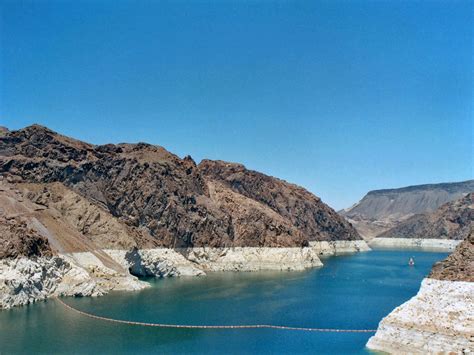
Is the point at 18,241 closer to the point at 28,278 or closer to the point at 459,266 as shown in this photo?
the point at 28,278

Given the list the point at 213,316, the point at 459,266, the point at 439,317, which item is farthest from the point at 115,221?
the point at 439,317

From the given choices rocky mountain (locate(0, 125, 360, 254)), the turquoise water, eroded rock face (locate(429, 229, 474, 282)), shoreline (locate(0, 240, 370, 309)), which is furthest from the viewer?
rocky mountain (locate(0, 125, 360, 254))

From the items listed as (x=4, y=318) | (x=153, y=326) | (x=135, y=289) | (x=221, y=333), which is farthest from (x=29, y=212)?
(x=221, y=333)

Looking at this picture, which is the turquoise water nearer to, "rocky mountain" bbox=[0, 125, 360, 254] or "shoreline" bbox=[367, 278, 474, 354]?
"shoreline" bbox=[367, 278, 474, 354]

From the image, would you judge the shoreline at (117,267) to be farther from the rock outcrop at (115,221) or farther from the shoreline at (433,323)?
the shoreline at (433,323)

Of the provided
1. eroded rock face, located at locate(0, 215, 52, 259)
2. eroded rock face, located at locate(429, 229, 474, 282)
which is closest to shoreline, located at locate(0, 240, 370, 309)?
eroded rock face, located at locate(0, 215, 52, 259)

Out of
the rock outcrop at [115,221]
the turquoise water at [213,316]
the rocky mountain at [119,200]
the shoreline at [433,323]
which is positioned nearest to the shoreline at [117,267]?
the rock outcrop at [115,221]
